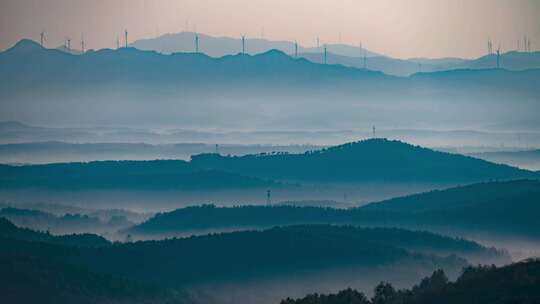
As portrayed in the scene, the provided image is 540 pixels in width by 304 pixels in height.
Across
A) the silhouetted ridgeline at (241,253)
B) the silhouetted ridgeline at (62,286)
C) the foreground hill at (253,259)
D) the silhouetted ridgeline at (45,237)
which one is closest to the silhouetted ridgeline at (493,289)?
the silhouetted ridgeline at (62,286)

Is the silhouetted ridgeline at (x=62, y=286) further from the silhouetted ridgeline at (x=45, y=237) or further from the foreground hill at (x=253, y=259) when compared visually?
the silhouetted ridgeline at (x=45, y=237)

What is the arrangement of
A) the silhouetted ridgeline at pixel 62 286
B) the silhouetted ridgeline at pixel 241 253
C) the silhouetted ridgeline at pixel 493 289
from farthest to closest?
the silhouetted ridgeline at pixel 241 253 → the silhouetted ridgeline at pixel 62 286 → the silhouetted ridgeline at pixel 493 289

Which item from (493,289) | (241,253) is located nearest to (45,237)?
(241,253)

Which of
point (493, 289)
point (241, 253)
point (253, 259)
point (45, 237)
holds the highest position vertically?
point (45, 237)

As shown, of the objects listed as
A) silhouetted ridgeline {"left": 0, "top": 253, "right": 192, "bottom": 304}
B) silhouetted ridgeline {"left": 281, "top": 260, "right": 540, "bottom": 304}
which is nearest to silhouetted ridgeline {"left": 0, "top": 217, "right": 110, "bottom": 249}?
silhouetted ridgeline {"left": 0, "top": 253, "right": 192, "bottom": 304}

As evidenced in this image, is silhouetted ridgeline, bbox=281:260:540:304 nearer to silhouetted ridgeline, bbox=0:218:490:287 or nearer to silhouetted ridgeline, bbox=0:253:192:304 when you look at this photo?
silhouetted ridgeline, bbox=0:253:192:304

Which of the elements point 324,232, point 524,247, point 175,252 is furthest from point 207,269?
point 524,247

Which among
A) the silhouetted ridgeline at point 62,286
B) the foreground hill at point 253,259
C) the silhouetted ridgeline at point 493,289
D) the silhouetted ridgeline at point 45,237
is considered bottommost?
the silhouetted ridgeline at point 493,289

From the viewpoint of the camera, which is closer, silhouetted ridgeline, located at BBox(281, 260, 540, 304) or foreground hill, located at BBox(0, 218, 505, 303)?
silhouetted ridgeline, located at BBox(281, 260, 540, 304)

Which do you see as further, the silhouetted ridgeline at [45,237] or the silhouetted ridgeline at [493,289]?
the silhouetted ridgeline at [45,237]

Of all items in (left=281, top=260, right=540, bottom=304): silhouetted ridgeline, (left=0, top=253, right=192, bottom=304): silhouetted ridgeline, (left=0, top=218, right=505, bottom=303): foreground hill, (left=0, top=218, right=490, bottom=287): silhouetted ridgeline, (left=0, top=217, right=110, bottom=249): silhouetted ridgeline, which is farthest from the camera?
(left=0, top=217, right=110, bottom=249): silhouetted ridgeline

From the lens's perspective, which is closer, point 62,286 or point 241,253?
point 62,286

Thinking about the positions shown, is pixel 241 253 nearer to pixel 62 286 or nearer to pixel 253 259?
pixel 253 259
